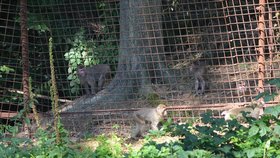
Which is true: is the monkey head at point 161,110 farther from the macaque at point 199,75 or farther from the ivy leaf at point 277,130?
the ivy leaf at point 277,130

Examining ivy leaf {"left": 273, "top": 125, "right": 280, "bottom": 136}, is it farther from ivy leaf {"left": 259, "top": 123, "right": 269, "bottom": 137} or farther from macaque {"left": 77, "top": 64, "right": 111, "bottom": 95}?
macaque {"left": 77, "top": 64, "right": 111, "bottom": 95}

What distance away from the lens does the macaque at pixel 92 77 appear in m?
10.9

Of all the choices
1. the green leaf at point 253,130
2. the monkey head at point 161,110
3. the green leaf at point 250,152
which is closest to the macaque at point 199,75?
the monkey head at point 161,110

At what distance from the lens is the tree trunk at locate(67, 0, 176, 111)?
934 cm

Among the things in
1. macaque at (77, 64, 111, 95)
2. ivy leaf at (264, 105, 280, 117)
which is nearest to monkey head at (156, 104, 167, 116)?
macaque at (77, 64, 111, 95)

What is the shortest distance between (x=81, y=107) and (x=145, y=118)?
5.99 feet

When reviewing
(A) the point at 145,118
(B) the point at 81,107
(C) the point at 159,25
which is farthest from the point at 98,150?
(C) the point at 159,25

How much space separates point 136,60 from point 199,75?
4.84ft

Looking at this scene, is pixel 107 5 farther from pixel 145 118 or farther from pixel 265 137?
pixel 265 137

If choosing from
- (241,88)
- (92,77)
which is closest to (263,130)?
(241,88)

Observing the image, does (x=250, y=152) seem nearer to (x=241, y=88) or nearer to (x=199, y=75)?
(x=241, y=88)

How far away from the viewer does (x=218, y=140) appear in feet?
16.7

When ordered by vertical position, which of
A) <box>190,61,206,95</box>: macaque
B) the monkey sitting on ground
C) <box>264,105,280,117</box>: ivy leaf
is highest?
<box>190,61,206,95</box>: macaque

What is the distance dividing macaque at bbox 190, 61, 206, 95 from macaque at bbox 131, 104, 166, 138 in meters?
1.65
